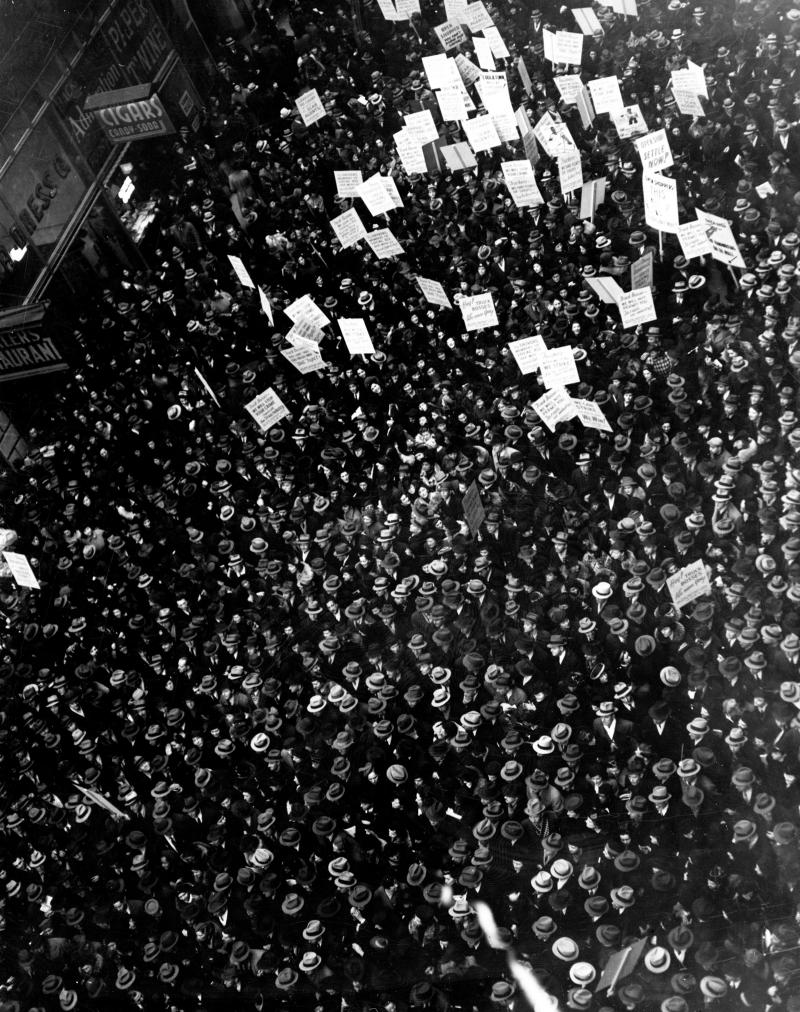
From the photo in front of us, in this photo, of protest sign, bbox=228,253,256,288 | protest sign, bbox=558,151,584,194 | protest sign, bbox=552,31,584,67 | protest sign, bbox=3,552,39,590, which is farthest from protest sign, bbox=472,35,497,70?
protest sign, bbox=3,552,39,590

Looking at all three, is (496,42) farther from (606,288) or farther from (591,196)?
(606,288)

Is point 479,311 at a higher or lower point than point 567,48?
lower

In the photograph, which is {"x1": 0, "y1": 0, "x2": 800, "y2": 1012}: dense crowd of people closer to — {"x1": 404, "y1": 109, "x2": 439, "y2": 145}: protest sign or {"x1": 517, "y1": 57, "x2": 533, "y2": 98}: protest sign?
{"x1": 404, "y1": 109, "x2": 439, "y2": 145}: protest sign

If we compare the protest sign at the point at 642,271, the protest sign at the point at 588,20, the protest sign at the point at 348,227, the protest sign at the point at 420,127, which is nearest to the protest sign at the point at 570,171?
the protest sign at the point at 642,271

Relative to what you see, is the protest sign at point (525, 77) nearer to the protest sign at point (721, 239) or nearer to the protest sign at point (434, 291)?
the protest sign at point (434, 291)

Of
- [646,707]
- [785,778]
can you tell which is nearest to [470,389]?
[646,707]

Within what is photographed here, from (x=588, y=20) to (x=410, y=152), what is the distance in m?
3.71

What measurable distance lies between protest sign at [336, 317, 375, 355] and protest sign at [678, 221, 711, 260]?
327cm

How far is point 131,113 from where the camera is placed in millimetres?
13805

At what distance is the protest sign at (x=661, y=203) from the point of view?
10492 millimetres

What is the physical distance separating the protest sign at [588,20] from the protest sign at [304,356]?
6.81 meters

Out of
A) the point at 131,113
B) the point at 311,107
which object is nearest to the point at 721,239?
Result: the point at 311,107

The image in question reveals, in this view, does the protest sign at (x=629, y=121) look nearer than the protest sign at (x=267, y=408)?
No

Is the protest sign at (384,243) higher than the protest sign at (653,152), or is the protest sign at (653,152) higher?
the protest sign at (384,243)
